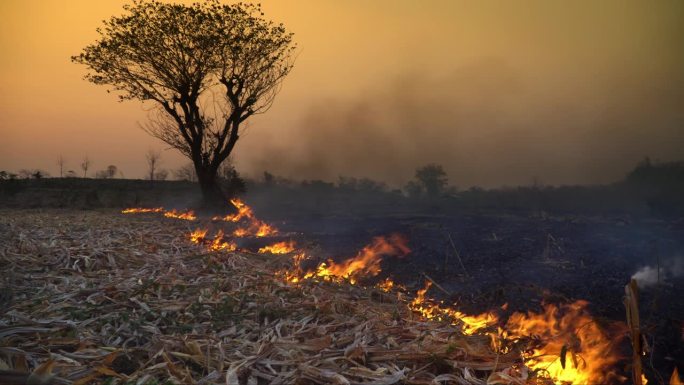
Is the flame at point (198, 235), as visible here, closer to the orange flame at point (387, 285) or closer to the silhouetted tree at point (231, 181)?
the orange flame at point (387, 285)

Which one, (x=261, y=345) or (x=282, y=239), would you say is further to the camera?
(x=282, y=239)

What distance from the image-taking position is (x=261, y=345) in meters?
4.84

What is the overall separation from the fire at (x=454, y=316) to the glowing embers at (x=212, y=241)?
214 inches

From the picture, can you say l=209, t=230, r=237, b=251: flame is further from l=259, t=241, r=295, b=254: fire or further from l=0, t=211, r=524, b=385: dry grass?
l=0, t=211, r=524, b=385: dry grass

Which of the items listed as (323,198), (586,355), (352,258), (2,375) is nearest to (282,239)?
(352,258)

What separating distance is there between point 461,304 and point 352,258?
12.5ft

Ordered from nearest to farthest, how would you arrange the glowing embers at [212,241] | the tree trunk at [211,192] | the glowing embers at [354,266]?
the glowing embers at [354,266] → the glowing embers at [212,241] → the tree trunk at [211,192]

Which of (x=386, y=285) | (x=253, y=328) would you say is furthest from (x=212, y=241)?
(x=253, y=328)

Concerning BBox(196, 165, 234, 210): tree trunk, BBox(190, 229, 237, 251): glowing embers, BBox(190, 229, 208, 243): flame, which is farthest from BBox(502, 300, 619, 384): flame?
BBox(196, 165, 234, 210): tree trunk

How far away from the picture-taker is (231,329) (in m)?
5.41

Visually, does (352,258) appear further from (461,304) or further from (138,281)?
(138,281)

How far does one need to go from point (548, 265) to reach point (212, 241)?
8.12m

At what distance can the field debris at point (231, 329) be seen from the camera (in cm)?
425

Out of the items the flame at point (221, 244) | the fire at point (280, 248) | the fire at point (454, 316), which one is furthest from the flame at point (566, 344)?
the flame at point (221, 244)
